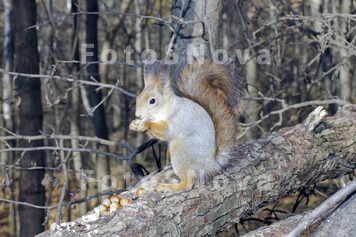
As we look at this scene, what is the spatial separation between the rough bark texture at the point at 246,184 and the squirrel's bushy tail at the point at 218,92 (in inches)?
4.5

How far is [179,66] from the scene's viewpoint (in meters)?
2.96

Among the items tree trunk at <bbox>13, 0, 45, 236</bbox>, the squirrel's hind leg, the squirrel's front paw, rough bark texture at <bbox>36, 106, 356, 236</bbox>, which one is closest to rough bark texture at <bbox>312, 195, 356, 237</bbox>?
rough bark texture at <bbox>36, 106, 356, 236</bbox>

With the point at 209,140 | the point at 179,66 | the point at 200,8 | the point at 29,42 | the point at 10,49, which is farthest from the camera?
the point at 10,49

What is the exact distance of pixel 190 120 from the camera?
264 centimetres

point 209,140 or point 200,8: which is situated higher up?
point 200,8

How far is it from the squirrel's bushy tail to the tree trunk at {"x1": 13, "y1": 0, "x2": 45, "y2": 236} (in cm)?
Answer: 257

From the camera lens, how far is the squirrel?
8.58 ft

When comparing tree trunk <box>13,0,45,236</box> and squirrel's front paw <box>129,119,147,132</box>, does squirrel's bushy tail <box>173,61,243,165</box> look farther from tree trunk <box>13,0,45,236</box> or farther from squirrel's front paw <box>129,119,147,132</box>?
tree trunk <box>13,0,45,236</box>

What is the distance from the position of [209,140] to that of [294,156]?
0.43m

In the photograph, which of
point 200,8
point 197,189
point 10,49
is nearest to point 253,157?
point 197,189

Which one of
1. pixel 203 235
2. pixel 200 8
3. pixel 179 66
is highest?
pixel 200 8

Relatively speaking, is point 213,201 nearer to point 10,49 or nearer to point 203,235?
point 203,235

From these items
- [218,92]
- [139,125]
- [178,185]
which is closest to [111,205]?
[178,185]

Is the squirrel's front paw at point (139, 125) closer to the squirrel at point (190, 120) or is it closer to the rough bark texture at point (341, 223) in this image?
the squirrel at point (190, 120)
